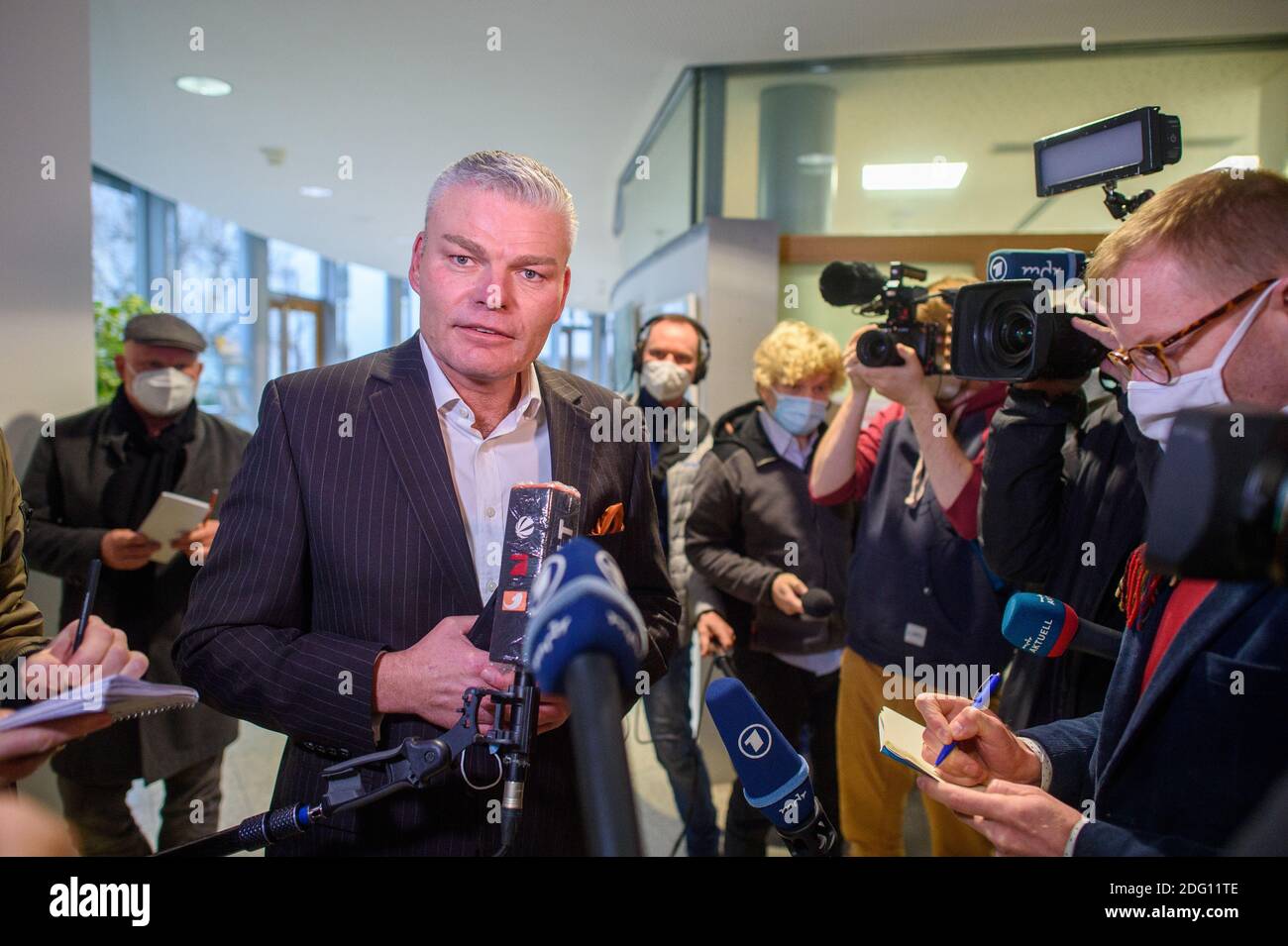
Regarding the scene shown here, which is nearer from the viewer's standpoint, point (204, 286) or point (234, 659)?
point (234, 659)

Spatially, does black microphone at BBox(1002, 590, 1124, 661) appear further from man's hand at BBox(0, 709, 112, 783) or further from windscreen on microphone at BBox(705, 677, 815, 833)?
man's hand at BBox(0, 709, 112, 783)

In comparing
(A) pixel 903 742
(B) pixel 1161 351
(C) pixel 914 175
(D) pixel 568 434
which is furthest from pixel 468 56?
(A) pixel 903 742

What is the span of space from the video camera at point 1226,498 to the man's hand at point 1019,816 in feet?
1.64

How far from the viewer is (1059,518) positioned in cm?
142

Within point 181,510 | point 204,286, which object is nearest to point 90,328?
point 204,286

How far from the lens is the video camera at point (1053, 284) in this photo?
114 cm

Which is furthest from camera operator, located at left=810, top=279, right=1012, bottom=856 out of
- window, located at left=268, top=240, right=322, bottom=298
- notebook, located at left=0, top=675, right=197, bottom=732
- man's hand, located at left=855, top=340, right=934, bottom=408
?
window, located at left=268, top=240, right=322, bottom=298

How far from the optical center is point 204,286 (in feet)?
5.71

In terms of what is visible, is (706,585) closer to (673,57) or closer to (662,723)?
(662,723)

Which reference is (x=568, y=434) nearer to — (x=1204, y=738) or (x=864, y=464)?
(x=1204, y=738)

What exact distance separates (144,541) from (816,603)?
1738 mm

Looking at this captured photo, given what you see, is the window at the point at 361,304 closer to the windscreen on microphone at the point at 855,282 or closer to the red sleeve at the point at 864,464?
the red sleeve at the point at 864,464

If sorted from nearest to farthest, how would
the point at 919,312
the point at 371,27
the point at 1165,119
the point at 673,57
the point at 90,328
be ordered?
the point at 1165,119 < the point at 90,328 < the point at 919,312 < the point at 371,27 < the point at 673,57
